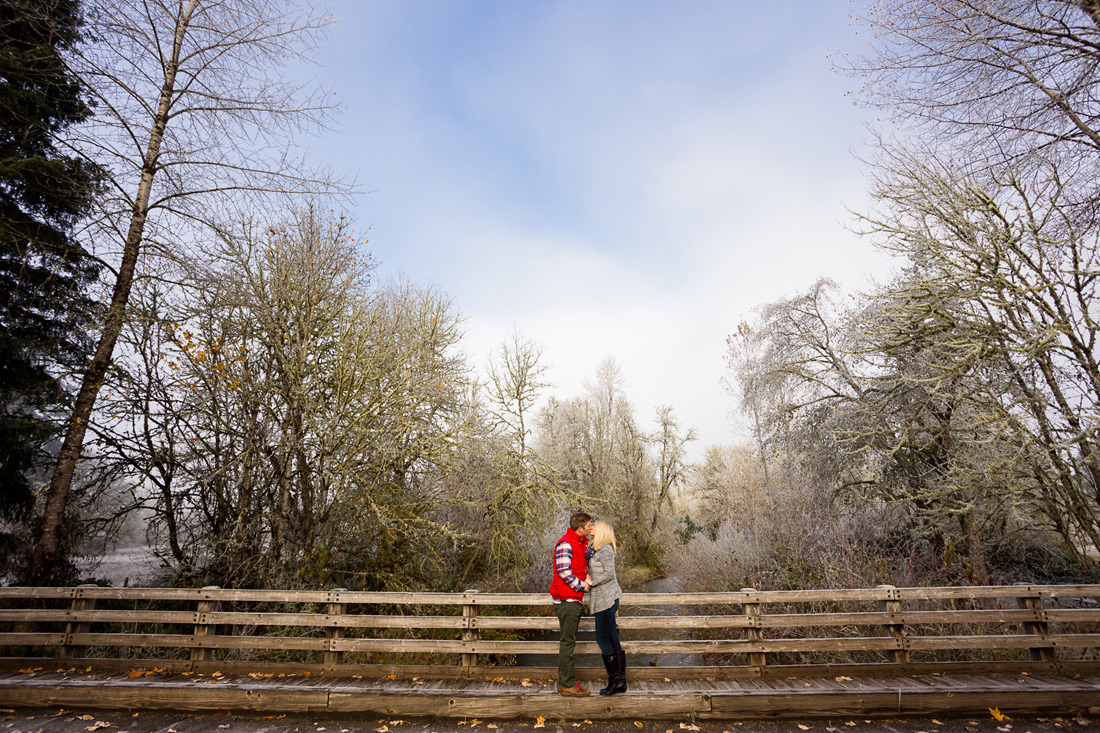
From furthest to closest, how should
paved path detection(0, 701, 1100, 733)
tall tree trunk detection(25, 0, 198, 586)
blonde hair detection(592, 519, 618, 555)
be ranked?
tall tree trunk detection(25, 0, 198, 586)
blonde hair detection(592, 519, 618, 555)
paved path detection(0, 701, 1100, 733)

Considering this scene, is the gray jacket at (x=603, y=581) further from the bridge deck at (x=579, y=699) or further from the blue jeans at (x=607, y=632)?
the bridge deck at (x=579, y=699)

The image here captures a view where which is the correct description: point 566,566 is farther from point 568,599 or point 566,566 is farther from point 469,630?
point 469,630

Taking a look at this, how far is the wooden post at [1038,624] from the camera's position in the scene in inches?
206

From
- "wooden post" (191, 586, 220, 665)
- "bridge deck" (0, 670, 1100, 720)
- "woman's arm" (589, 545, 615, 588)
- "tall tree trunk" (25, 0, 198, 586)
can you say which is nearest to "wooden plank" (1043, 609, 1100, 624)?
"bridge deck" (0, 670, 1100, 720)

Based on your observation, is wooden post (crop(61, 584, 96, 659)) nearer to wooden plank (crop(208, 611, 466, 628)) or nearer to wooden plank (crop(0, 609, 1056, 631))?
wooden plank (crop(0, 609, 1056, 631))

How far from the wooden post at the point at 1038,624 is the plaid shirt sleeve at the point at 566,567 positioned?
5058 millimetres

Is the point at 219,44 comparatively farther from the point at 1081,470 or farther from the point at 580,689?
the point at 1081,470

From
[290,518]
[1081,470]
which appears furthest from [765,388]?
[290,518]

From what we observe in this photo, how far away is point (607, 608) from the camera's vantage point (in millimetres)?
4891

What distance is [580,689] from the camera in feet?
15.7

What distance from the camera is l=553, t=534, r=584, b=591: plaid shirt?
4824 mm

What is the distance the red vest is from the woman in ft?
0.34

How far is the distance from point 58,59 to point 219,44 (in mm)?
2287

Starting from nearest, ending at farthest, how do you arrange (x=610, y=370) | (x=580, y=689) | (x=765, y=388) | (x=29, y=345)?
1. (x=580, y=689)
2. (x=29, y=345)
3. (x=765, y=388)
4. (x=610, y=370)
